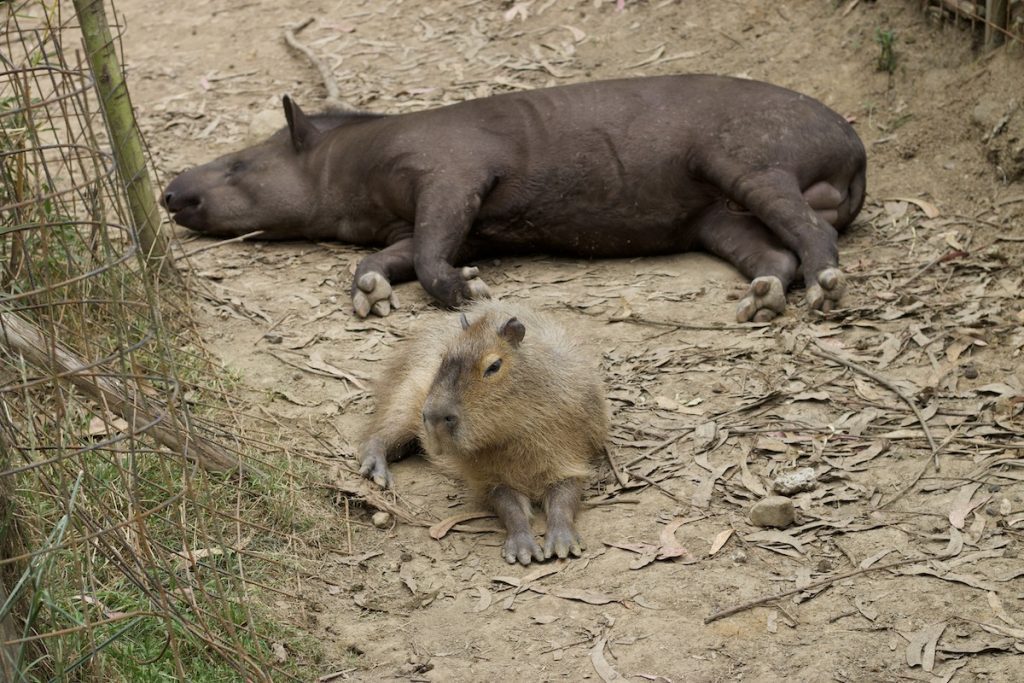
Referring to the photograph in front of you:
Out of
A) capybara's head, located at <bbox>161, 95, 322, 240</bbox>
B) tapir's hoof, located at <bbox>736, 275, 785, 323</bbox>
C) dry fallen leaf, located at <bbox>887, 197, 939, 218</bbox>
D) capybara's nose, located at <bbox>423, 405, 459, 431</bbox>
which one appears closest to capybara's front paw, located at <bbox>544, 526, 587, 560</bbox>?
capybara's nose, located at <bbox>423, 405, 459, 431</bbox>

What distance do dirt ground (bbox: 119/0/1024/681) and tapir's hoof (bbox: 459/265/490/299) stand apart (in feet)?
0.73

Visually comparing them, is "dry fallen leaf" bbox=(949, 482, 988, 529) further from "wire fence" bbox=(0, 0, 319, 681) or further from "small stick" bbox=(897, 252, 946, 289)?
"wire fence" bbox=(0, 0, 319, 681)

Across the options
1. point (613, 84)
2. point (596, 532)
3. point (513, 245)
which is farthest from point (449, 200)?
point (596, 532)

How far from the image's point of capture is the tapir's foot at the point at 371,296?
7215mm

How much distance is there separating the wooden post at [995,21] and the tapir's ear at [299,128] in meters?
4.59

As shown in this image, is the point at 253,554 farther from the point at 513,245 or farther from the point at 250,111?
the point at 250,111

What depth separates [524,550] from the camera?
487cm

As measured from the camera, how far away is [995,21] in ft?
25.6

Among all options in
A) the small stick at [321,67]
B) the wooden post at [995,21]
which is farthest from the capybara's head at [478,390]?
the small stick at [321,67]

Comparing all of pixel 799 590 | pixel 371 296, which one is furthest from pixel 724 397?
pixel 371 296

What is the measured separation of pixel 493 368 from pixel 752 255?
274cm

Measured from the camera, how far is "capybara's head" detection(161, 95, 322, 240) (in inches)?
338

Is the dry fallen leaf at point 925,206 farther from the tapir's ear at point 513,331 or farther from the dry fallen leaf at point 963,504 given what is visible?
the tapir's ear at point 513,331

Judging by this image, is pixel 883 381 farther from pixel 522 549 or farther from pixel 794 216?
pixel 522 549
